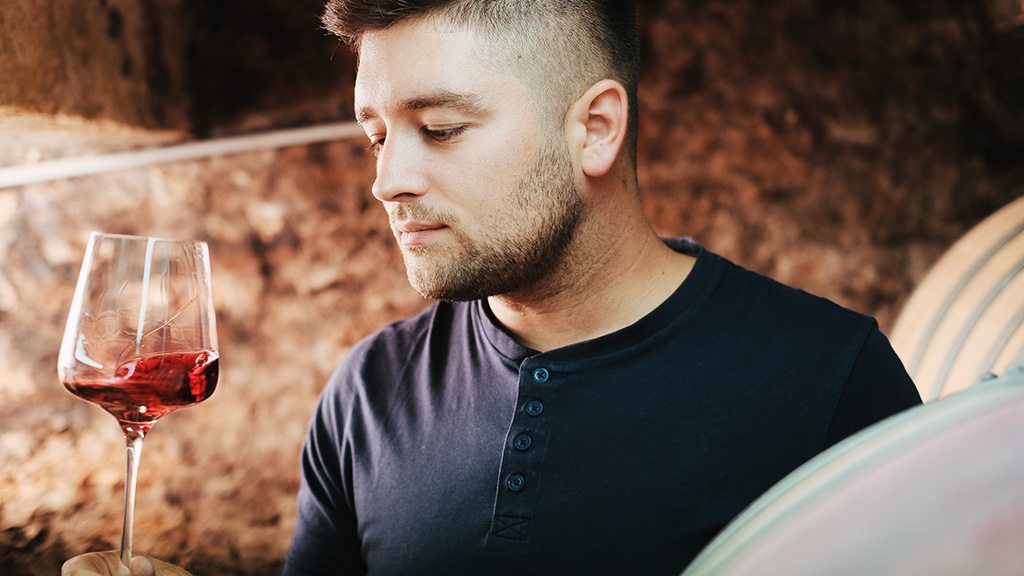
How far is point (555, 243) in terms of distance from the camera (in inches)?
51.5

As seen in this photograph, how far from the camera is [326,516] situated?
149cm

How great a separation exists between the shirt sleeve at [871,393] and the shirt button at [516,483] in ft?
1.61

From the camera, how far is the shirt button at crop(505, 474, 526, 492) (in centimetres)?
122

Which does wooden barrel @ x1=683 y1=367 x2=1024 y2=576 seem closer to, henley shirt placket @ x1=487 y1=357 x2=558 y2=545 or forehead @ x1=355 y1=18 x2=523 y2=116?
henley shirt placket @ x1=487 y1=357 x2=558 y2=545

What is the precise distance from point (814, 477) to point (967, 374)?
1218 mm

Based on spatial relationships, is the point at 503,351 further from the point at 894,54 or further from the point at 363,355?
the point at 894,54

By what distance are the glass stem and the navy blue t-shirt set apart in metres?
0.52

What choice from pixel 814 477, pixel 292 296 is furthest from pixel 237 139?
pixel 814 477

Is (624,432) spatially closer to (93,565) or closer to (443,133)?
(443,133)

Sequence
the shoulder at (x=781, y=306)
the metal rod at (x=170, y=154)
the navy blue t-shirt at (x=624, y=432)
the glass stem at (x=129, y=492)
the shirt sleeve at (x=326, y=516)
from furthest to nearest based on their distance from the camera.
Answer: the metal rod at (x=170, y=154) < the shirt sleeve at (x=326, y=516) < the shoulder at (x=781, y=306) < the navy blue t-shirt at (x=624, y=432) < the glass stem at (x=129, y=492)

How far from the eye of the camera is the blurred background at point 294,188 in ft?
5.29

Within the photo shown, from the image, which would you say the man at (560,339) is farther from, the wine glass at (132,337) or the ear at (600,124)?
the wine glass at (132,337)

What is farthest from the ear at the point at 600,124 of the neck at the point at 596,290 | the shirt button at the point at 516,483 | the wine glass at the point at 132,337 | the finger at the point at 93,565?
the finger at the point at 93,565

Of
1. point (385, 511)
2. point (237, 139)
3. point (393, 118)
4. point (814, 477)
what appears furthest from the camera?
point (237, 139)
